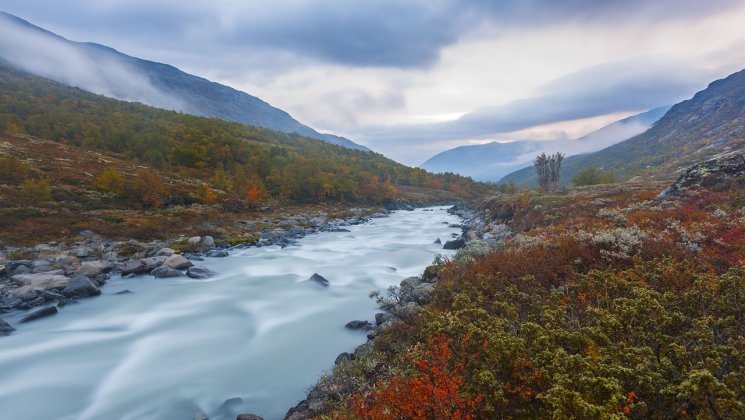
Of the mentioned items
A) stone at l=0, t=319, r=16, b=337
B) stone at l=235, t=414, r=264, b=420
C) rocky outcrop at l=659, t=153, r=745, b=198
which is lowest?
stone at l=235, t=414, r=264, b=420

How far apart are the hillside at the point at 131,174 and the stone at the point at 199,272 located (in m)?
11.2

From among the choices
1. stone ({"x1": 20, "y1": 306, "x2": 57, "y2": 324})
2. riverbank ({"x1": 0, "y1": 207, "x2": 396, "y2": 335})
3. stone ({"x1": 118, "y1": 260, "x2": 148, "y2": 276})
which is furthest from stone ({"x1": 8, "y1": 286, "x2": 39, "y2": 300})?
stone ({"x1": 118, "y1": 260, "x2": 148, "y2": 276})

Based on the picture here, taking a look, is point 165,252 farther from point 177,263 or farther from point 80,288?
point 80,288

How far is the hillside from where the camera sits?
1379 inches

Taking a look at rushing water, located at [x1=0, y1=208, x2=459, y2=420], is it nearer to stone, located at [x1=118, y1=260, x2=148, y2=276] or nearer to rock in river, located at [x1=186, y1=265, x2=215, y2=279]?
rock in river, located at [x1=186, y1=265, x2=215, y2=279]

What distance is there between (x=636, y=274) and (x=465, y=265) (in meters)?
6.08

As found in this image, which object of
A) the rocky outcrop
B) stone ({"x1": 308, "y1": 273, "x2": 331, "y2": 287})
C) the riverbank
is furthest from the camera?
the rocky outcrop

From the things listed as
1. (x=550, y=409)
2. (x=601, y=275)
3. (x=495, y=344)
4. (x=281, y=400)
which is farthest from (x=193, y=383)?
(x=601, y=275)

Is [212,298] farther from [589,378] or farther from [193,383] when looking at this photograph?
[589,378]

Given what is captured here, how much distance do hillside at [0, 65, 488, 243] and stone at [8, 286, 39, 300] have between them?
1235 cm

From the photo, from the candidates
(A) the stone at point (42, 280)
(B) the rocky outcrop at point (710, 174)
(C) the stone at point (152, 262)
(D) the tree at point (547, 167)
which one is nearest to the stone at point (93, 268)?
(A) the stone at point (42, 280)

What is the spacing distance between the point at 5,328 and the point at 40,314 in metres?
1.49

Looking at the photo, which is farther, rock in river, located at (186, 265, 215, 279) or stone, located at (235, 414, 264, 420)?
rock in river, located at (186, 265, 215, 279)

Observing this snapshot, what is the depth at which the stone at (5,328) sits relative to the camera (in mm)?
14766
